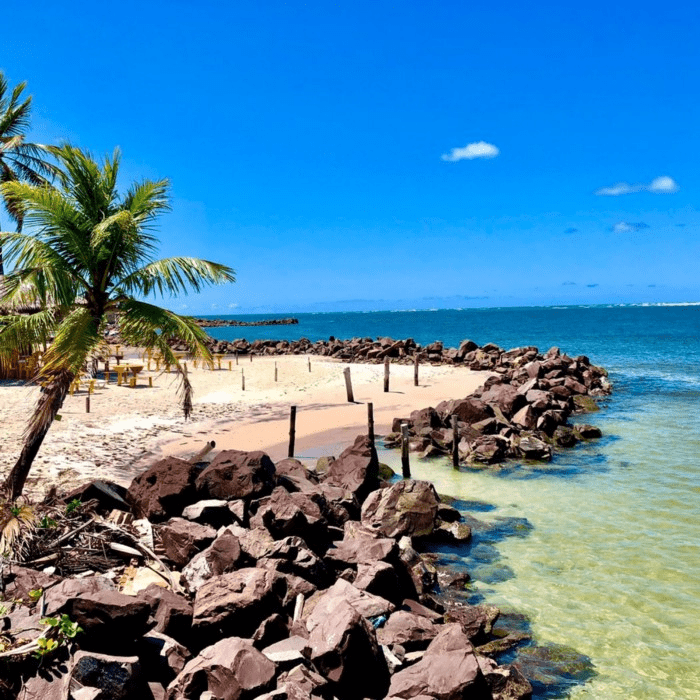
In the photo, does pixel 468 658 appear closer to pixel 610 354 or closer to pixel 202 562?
pixel 202 562

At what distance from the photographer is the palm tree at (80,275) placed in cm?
1088

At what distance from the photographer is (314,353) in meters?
66.8

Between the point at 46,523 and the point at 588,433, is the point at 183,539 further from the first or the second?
the point at 588,433

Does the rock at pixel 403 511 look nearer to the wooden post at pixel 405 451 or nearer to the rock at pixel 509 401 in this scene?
the wooden post at pixel 405 451

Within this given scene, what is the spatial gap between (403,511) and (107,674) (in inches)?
338

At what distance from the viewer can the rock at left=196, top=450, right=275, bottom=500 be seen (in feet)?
40.8

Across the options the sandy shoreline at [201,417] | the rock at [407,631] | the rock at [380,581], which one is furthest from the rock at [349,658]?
the sandy shoreline at [201,417]

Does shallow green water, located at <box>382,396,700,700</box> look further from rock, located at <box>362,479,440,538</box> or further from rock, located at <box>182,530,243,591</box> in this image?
rock, located at <box>182,530,243,591</box>

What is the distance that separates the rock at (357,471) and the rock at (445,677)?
780cm

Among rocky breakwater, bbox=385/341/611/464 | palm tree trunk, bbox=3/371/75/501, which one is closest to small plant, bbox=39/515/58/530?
palm tree trunk, bbox=3/371/75/501

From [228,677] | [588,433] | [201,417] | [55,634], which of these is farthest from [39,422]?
[588,433]

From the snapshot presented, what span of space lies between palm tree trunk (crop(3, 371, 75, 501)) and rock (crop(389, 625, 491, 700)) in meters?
7.73

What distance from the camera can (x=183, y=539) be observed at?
1011 centimetres

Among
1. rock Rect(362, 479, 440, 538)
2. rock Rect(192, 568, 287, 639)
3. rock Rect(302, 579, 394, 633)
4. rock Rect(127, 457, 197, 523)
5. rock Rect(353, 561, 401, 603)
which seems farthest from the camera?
rock Rect(362, 479, 440, 538)
